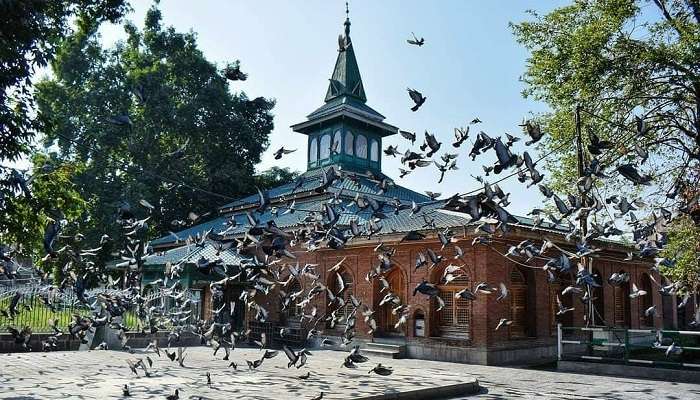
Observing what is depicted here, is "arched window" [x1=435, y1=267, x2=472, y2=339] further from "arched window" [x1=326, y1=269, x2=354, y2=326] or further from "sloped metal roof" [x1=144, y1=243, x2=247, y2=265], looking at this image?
"sloped metal roof" [x1=144, y1=243, x2=247, y2=265]

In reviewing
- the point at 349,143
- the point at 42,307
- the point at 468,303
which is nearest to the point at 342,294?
the point at 468,303

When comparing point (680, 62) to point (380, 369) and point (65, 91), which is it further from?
point (65, 91)

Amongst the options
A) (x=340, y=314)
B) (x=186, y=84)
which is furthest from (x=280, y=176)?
(x=340, y=314)

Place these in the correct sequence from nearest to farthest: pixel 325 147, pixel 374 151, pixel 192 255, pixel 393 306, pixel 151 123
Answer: pixel 393 306
pixel 192 255
pixel 325 147
pixel 374 151
pixel 151 123

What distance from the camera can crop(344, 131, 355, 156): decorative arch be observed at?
3000 centimetres

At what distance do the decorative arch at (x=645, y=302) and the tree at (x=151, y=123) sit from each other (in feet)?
72.4

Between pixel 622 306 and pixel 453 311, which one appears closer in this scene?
pixel 453 311

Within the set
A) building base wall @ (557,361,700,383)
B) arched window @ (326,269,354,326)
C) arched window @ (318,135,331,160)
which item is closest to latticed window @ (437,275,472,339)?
building base wall @ (557,361,700,383)

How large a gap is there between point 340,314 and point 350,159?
10.1 m

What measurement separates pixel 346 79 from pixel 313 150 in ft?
14.9

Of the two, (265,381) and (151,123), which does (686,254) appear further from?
(151,123)

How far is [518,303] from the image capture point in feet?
65.1

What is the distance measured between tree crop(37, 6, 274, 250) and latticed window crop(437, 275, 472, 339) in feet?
55.7

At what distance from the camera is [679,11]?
1831 centimetres
